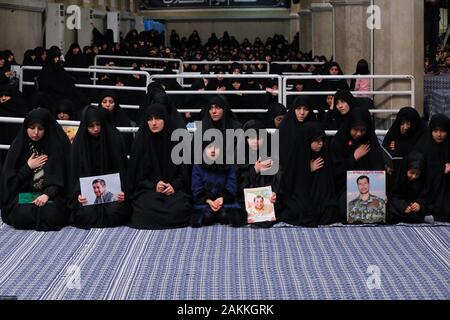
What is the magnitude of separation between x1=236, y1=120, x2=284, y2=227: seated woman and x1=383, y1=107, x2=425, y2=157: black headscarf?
1.37m

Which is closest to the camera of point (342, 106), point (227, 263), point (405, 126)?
point (227, 263)

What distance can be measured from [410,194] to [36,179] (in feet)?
9.10

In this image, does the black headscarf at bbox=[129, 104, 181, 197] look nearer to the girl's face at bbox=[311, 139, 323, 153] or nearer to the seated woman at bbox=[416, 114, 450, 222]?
the girl's face at bbox=[311, 139, 323, 153]

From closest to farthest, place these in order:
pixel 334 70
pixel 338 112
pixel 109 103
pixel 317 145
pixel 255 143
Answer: pixel 317 145, pixel 255 143, pixel 338 112, pixel 109 103, pixel 334 70

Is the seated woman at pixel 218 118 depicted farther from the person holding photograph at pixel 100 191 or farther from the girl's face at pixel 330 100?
the girl's face at pixel 330 100

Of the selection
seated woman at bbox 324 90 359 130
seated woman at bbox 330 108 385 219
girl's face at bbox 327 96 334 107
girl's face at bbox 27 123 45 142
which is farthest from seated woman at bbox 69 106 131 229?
girl's face at bbox 327 96 334 107

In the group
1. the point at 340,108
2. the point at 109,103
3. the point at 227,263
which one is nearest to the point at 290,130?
the point at 340,108

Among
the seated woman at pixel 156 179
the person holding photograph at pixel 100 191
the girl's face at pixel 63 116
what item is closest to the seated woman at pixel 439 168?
the seated woman at pixel 156 179

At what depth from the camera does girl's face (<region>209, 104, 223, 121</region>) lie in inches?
248

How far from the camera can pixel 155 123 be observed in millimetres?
6066

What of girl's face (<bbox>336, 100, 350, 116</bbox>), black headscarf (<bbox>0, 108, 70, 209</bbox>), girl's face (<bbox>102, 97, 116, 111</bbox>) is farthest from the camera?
girl's face (<bbox>102, 97, 116, 111</bbox>)

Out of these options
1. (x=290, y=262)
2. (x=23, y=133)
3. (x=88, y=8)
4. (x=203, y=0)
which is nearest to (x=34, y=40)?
(x=88, y=8)

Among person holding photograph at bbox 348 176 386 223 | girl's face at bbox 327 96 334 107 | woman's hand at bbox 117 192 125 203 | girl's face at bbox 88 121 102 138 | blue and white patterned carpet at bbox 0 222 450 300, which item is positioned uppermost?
girl's face at bbox 327 96 334 107

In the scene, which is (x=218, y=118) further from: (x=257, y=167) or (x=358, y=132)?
(x=358, y=132)
